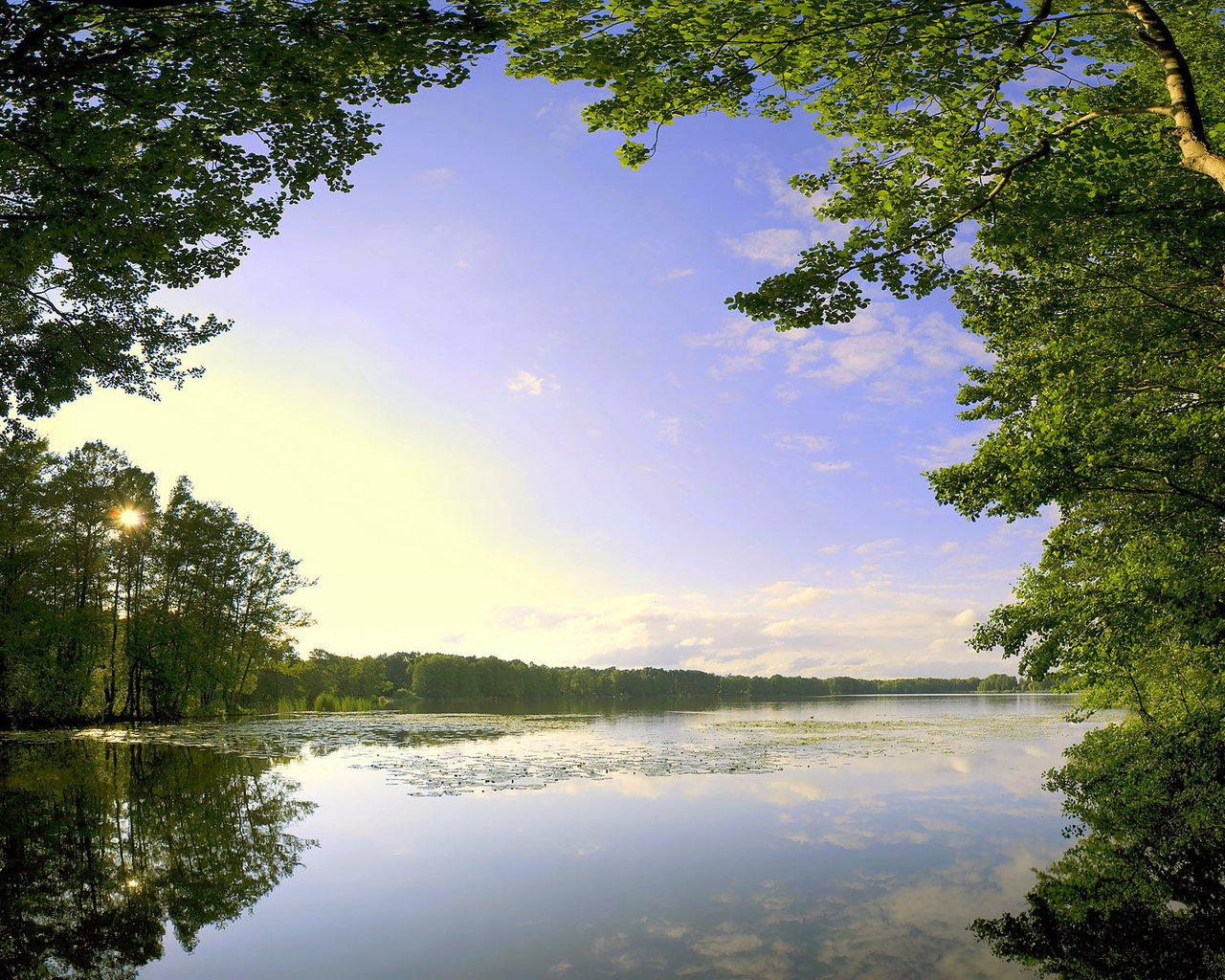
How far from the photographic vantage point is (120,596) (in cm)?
4806

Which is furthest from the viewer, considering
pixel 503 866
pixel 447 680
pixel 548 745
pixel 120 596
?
pixel 447 680

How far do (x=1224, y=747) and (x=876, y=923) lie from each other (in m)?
14.2

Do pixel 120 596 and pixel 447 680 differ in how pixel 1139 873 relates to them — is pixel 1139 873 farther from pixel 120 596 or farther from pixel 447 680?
pixel 447 680

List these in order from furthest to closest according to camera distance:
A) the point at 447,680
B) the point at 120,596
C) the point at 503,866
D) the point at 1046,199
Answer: the point at 447,680
the point at 120,596
the point at 503,866
the point at 1046,199

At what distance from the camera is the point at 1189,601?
1439 cm

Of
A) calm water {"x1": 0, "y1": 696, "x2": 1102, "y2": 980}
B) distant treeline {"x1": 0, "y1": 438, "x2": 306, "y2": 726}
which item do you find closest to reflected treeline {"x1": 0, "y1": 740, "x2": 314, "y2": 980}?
calm water {"x1": 0, "y1": 696, "x2": 1102, "y2": 980}

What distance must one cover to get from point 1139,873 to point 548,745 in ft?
83.9

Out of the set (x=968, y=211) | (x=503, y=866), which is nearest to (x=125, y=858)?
(x=503, y=866)

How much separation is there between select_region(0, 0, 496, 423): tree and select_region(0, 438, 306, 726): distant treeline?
101ft

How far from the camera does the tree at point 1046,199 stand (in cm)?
862

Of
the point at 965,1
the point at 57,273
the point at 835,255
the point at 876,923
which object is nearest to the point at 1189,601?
the point at 876,923

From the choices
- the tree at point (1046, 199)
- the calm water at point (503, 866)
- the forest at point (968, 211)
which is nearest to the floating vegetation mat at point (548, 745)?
the calm water at point (503, 866)

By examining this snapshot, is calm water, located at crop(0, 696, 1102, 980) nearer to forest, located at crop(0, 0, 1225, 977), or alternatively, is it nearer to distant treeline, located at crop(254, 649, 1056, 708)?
forest, located at crop(0, 0, 1225, 977)

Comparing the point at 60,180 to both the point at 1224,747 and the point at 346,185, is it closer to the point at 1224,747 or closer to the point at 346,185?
the point at 346,185
